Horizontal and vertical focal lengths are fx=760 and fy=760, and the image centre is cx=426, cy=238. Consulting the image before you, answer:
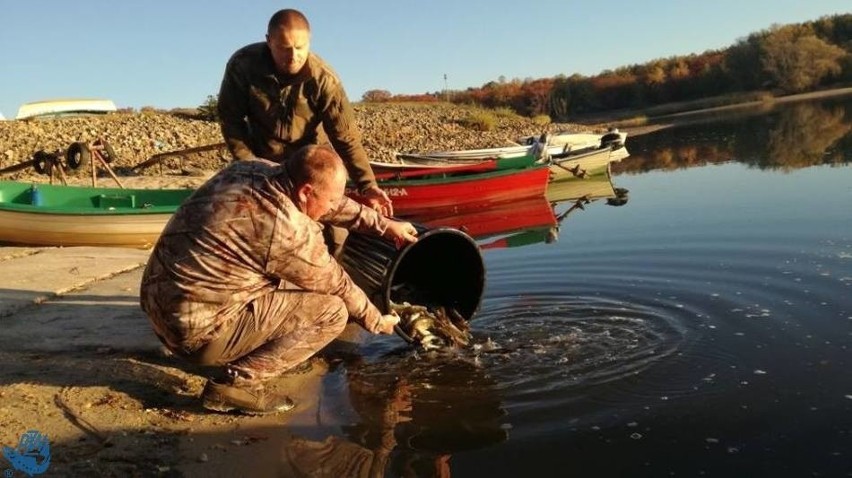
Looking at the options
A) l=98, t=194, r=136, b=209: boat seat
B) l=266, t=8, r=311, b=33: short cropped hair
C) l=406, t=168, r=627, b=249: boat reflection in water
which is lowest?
l=406, t=168, r=627, b=249: boat reflection in water

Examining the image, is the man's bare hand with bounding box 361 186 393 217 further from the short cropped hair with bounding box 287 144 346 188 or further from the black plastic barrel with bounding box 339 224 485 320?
the short cropped hair with bounding box 287 144 346 188

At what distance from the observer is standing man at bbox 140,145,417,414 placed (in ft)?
12.6

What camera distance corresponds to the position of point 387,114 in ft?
139

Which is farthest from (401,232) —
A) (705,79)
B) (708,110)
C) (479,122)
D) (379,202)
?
(705,79)

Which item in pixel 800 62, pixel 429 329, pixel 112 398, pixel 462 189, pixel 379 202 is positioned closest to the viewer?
pixel 112 398

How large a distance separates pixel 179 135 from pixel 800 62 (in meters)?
55.6

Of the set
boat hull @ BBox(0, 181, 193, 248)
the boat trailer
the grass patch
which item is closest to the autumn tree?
the grass patch

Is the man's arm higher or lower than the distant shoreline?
higher

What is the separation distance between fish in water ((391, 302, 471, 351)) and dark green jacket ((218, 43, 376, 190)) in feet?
3.49

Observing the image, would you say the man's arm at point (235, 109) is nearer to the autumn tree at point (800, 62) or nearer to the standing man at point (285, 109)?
the standing man at point (285, 109)

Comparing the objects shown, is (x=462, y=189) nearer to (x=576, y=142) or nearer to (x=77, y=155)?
(x=77, y=155)

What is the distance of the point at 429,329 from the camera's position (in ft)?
18.8

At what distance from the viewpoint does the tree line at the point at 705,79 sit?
64.5 metres

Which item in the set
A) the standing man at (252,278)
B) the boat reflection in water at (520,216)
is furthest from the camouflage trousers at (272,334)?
the boat reflection in water at (520,216)
